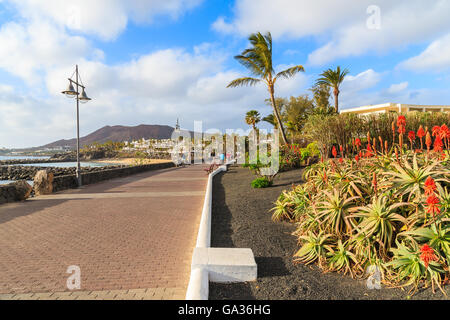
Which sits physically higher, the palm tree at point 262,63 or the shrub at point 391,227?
the palm tree at point 262,63

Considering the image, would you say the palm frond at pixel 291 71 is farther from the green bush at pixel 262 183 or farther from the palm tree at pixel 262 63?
the green bush at pixel 262 183

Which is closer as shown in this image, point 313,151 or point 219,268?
point 219,268

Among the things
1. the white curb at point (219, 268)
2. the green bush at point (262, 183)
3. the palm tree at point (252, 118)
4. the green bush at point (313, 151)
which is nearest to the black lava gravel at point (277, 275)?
the white curb at point (219, 268)

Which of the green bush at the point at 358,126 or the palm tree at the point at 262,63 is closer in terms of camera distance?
the green bush at the point at 358,126

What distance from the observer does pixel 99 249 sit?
441cm

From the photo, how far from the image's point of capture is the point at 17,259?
4086 millimetres

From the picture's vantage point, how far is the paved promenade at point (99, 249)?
318 cm

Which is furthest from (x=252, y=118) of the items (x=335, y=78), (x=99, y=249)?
(x=99, y=249)

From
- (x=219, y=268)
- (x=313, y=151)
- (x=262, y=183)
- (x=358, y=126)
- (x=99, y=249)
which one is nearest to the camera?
(x=219, y=268)

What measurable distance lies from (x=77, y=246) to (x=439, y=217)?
526 centimetres

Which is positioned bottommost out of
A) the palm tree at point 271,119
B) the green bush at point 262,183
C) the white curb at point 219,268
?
the white curb at point 219,268

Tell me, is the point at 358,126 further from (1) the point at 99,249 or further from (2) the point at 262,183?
(1) the point at 99,249

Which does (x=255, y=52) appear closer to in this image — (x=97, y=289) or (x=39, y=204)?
(x=39, y=204)
